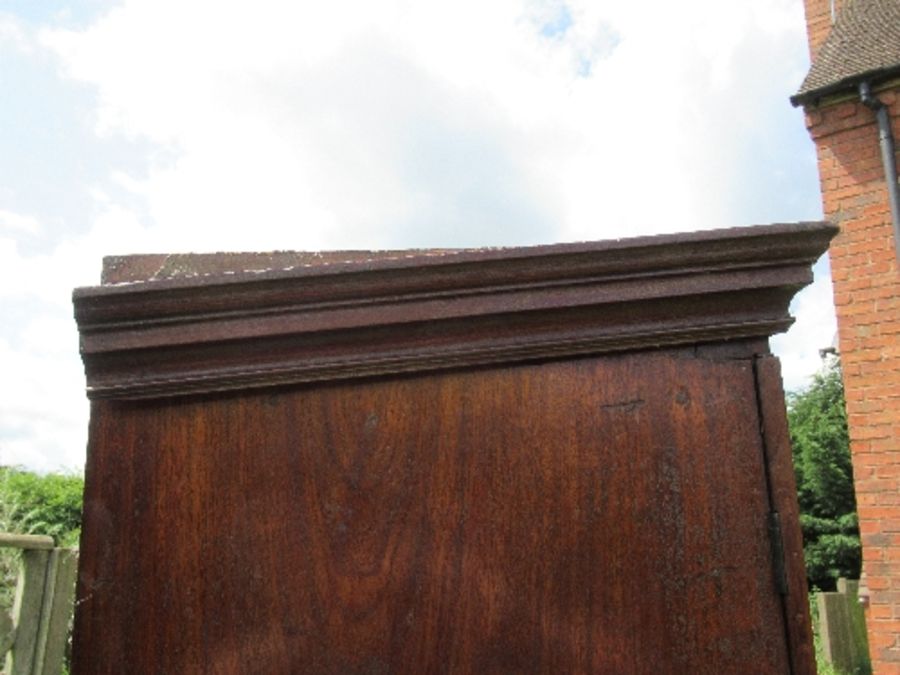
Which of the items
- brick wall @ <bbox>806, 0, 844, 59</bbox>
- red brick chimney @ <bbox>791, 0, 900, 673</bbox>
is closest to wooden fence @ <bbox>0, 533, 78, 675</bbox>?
red brick chimney @ <bbox>791, 0, 900, 673</bbox>

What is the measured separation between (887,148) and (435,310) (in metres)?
5.94

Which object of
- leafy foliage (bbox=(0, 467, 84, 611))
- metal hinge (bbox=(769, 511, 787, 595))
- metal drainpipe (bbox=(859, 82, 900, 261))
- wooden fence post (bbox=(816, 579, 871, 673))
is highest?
metal drainpipe (bbox=(859, 82, 900, 261))

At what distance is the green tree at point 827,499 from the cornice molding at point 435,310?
17165mm

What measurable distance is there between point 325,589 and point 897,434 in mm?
5384

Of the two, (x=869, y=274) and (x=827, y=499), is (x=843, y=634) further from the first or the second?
(x=827, y=499)

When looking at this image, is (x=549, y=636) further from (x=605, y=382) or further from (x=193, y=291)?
(x=193, y=291)

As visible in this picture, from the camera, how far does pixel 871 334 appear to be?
5586mm

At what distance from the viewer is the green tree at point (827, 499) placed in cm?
1769

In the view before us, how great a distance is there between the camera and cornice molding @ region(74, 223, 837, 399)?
94cm

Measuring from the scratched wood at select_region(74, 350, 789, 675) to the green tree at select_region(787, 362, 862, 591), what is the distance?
17176mm

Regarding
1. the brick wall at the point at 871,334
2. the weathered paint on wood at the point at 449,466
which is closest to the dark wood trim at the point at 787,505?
the weathered paint on wood at the point at 449,466

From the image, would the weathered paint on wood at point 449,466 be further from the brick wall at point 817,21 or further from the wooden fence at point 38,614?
the brick wall at point 817,21

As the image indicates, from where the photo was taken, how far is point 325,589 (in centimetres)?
91

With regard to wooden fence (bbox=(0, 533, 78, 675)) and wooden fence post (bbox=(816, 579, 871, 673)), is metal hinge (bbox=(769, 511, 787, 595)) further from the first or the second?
wooden fence post (bbox=(816, 579, 871, 673))
